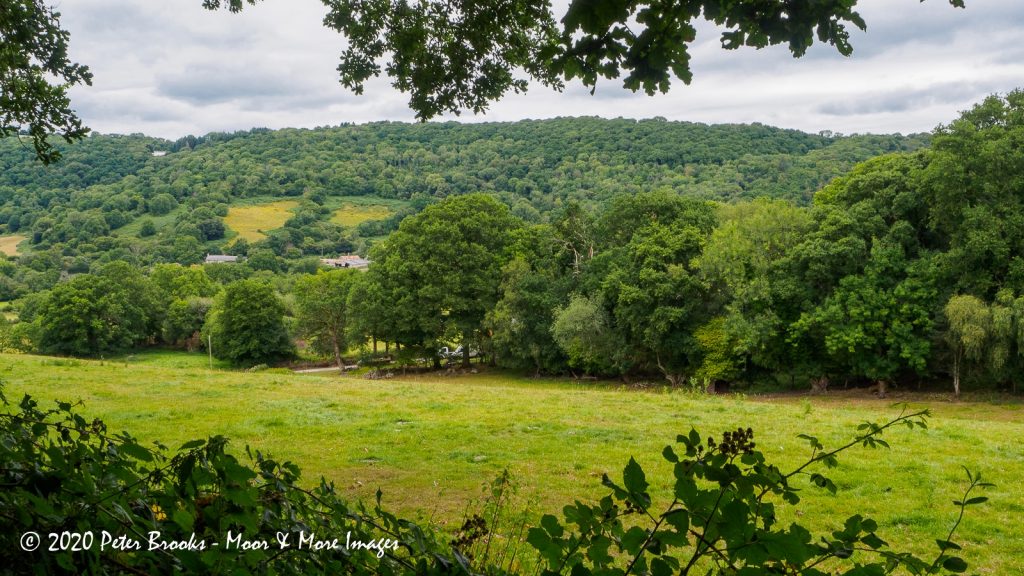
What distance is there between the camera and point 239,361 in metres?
51.4

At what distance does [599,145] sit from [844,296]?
87.1m

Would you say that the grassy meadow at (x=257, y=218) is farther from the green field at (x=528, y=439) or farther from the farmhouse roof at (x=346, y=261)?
the green field at (x=528, y=439)

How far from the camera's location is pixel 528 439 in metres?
12.8

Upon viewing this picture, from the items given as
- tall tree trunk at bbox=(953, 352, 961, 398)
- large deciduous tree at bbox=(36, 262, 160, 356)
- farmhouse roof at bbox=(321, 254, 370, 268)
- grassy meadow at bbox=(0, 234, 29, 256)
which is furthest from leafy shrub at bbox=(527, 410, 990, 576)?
grassy meadow at bbox=(0, 234, 29, 256)

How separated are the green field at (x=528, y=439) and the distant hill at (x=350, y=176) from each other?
58.4 meters

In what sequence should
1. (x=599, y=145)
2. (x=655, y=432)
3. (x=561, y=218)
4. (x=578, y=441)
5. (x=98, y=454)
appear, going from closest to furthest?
(x=98, y=454) < (x=578, y=441) < (x=655, y=432) < (x=561, y=218) < (x=599, y=145)

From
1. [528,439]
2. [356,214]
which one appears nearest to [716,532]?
[528,439]

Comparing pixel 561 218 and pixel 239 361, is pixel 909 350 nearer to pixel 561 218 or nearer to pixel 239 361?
pixel 561 218

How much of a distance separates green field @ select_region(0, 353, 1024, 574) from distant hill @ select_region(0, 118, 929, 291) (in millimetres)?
58404

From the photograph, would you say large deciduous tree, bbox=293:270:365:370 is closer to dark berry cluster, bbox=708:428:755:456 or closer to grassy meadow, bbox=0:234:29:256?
dark berry cluster, bbox=708:428:755:456

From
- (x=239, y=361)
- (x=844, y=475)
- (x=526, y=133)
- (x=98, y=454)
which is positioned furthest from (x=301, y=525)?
(x=526, y=133)

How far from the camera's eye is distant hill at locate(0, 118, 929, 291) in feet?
291

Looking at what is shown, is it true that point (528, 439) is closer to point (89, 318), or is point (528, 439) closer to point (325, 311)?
point (325, 311)

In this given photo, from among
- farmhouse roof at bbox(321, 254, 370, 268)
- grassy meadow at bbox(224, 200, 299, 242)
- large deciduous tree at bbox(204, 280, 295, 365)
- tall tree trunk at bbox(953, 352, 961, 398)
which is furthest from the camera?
grassy meadow at bbox(224, 200, 299, 242)
